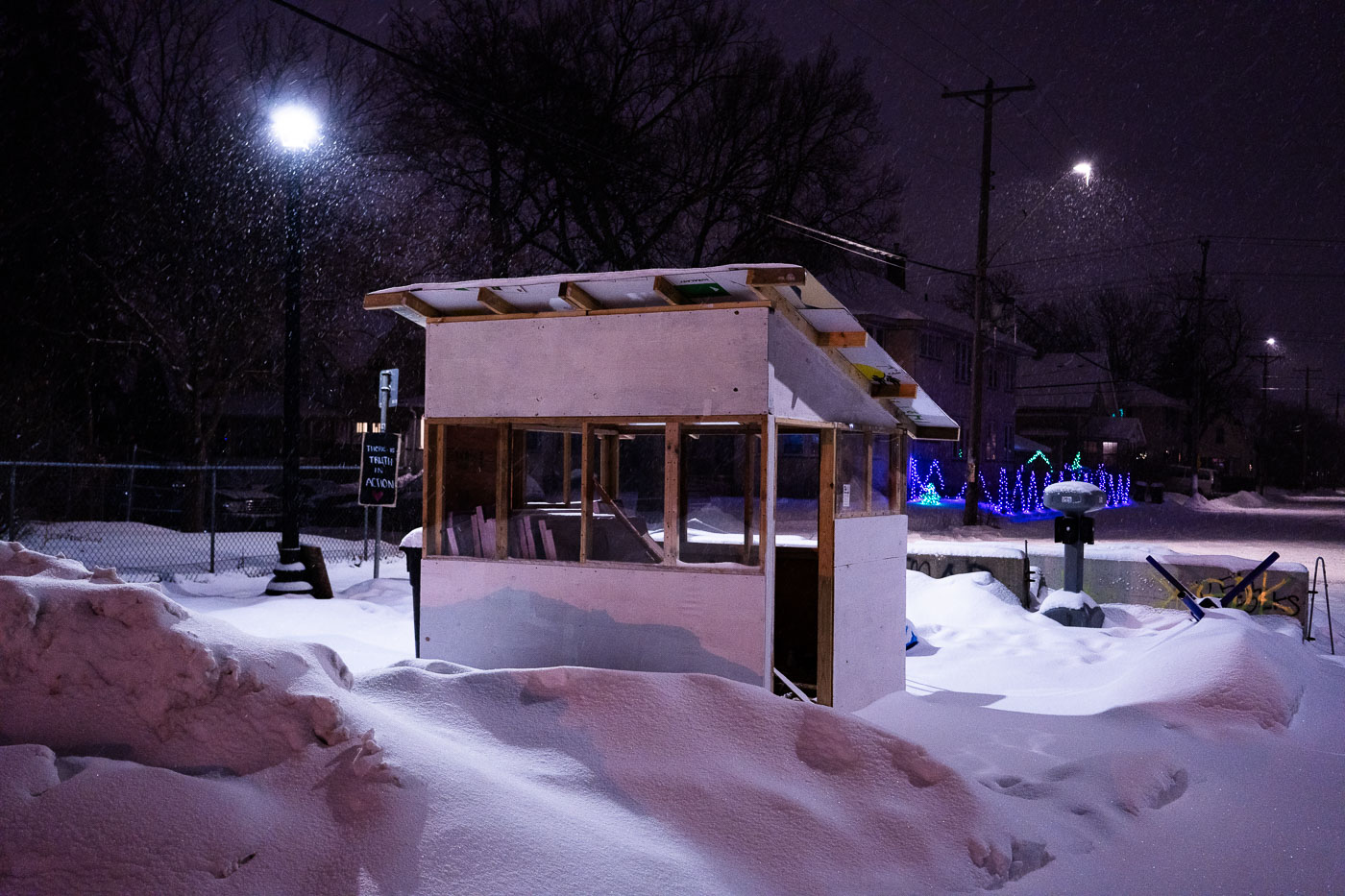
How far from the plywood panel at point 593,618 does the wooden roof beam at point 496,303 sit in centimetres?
190

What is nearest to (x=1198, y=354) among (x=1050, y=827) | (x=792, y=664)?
(x=792, y=664)

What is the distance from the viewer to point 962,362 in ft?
147

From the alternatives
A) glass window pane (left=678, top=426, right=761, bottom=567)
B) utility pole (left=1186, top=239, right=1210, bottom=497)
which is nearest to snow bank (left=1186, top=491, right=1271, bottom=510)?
utility pole (left=1186, top=239, right=1210, bottom=497)

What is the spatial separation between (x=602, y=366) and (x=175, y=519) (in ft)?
72.0

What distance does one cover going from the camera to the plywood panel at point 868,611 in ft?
24.8

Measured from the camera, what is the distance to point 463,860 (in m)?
4.00

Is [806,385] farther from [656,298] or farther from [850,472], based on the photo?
[850,472]

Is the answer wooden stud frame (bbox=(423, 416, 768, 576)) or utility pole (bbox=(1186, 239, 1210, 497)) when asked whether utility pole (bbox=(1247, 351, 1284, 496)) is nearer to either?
utility pole (bbox=(1186, 239, 1210, 497))

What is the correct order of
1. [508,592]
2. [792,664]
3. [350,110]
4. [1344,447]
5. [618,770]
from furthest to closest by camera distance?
[1344,447]
[350,110]
[792,664]
[508,592]
[618,770]

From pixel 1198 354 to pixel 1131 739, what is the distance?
44.9 meters

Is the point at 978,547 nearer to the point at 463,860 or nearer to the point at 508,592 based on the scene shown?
the point at 508,592

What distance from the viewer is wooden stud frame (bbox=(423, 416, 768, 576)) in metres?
6.85

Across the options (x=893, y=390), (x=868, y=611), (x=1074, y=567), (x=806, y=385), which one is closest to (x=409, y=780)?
(x=806, y=385)

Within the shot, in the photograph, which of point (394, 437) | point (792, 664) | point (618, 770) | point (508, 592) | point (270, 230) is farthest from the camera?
point (270, 230)
